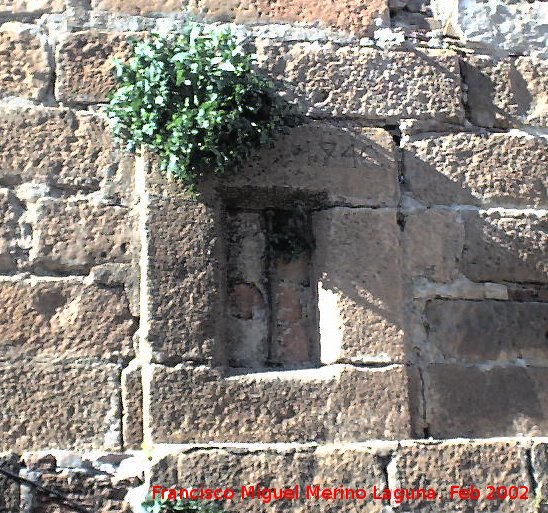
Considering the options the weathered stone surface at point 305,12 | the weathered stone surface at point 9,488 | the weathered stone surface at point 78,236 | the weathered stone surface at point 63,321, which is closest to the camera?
the weathered stone surface at point 9,488

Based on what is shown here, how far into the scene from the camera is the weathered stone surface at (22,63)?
4.08 meters

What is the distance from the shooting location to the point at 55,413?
3744 mm

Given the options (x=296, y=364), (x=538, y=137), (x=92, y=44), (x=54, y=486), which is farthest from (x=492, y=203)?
(x=54, y=486)

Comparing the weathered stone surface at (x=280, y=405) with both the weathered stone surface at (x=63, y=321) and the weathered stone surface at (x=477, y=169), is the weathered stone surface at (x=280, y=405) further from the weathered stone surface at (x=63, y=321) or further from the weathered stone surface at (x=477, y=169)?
the weathered stone surface at (x=477, y=169)

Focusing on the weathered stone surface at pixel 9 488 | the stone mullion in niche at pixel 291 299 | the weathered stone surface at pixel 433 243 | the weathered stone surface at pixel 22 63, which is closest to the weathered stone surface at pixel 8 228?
the weathered stone surface at pixel 22 63

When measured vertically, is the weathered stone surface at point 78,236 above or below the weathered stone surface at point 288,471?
above

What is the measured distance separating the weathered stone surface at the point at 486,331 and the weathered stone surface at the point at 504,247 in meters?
0.12

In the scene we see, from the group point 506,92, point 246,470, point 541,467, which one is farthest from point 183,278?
point 506,92

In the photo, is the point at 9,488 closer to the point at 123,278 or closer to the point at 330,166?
the point at 123,278

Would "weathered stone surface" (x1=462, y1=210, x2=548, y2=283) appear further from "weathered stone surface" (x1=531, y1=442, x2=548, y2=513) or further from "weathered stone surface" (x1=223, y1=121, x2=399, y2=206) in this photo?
"weathered stone surface" (x1=531, y1=442, x2=548, y2=513)

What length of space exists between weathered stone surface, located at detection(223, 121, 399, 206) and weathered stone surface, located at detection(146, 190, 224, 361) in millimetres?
215

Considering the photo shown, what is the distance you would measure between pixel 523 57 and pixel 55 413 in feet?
7.83

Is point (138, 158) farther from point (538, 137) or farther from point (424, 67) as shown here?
point (538, 137)

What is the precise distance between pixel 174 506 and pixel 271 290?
3.04 feet
